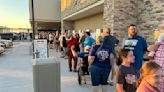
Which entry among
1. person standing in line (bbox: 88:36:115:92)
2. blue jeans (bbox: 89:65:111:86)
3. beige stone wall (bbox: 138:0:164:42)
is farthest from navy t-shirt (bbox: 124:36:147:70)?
beige stone wall (bbox: 138:0:164:42)

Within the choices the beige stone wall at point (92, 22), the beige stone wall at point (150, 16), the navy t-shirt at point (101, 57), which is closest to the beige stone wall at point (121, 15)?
the beige stone wall at point (150, 16)

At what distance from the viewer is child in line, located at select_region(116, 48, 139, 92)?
14.0ft

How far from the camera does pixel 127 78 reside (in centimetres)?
429

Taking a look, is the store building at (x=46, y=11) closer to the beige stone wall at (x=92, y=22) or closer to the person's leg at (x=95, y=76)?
the beige stone wall at (x=92, y=22)

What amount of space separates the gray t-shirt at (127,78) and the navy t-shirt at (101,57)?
200cm

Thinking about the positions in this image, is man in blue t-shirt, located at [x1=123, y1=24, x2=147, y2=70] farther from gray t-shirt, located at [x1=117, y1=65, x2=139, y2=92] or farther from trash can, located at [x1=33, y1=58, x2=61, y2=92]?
gray t-shirt, located at [x1=117, y1=65, x2=139, y2=92]

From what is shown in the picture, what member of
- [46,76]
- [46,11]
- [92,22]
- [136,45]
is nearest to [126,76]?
[46,76]

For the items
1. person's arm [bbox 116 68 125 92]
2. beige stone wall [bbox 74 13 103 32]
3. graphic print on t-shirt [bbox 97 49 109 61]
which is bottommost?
person's arm [bbox 116 68 125 92]

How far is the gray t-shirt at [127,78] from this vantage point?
4.28 meters

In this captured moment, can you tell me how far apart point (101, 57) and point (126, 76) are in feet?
6.91

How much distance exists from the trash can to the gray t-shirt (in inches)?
63.1

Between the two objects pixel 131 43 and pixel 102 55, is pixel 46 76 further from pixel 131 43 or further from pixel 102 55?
pixel 131 43

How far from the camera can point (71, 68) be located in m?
12.8

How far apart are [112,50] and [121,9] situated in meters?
7.69
